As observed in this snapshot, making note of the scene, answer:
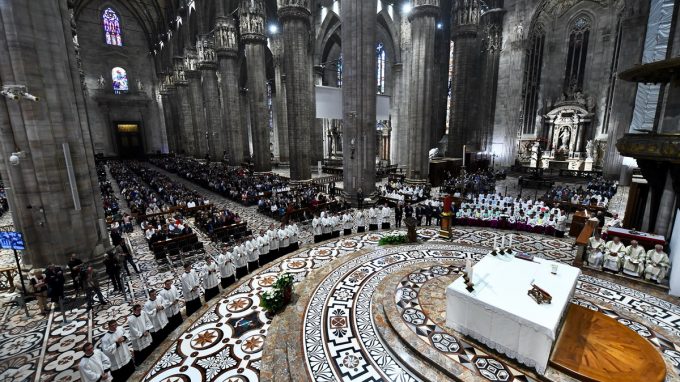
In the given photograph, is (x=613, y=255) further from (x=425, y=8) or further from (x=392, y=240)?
(x=425, y=8)

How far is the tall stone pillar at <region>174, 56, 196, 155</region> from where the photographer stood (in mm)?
39469

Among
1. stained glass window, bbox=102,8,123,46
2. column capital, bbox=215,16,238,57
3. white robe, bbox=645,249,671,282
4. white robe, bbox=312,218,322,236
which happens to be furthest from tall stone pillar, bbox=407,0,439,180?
stained glass window, bbox=102,8,123,46

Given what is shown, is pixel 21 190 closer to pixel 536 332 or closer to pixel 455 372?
pixel 455 372

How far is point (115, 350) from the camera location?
5379mm

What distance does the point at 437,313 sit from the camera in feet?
22.0

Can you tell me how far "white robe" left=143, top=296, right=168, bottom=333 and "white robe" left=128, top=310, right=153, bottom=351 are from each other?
16 centimetres

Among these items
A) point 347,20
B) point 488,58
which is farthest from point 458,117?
point 347,20

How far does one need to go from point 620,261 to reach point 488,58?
24183 mm

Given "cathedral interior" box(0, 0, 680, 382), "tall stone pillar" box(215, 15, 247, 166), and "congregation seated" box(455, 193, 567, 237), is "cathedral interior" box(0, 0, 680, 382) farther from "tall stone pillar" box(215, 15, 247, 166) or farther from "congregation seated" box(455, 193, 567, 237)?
"tall stone pillar" box(215, 15, 247, 166)

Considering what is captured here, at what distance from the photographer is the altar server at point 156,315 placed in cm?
635

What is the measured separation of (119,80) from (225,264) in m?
48.7

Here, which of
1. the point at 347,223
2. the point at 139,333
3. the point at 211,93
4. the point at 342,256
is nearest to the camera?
the point at 139,333

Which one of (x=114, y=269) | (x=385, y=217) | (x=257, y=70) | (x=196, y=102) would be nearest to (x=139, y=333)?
(x=114, y=269)

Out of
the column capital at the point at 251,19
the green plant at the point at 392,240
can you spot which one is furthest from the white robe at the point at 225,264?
the column capital at the point at 251,19
